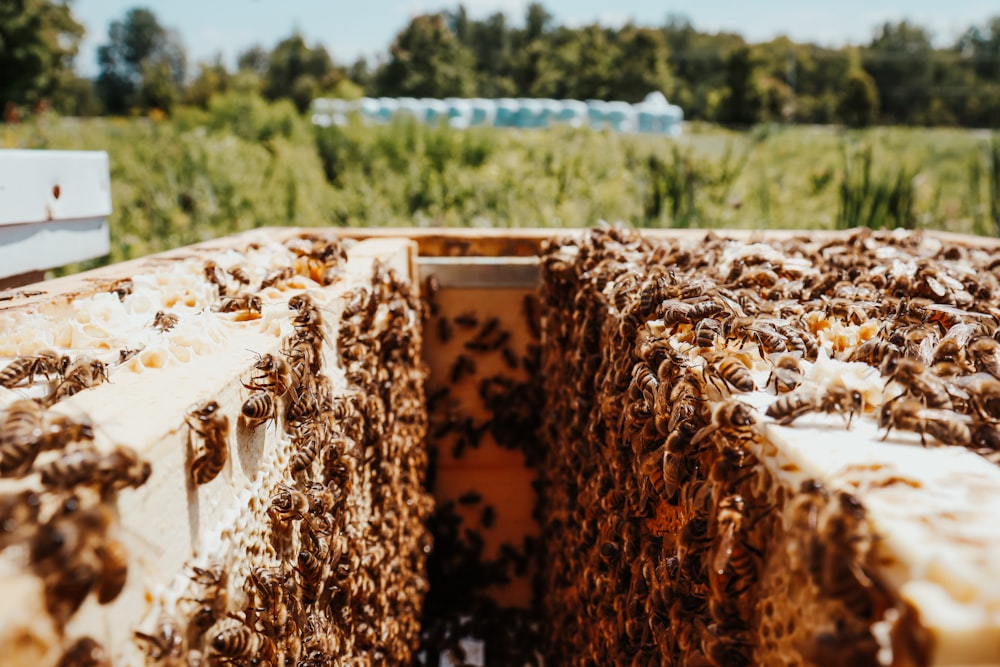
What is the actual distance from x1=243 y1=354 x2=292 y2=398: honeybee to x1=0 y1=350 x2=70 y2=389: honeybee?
0.45 meters

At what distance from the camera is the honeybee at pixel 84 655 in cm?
107

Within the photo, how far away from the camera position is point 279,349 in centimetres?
213

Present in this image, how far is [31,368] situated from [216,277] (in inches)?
45.1

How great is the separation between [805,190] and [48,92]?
75031 millimetres

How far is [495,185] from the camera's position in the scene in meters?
8.27

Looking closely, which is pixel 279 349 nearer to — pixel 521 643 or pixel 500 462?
pixel 500 462

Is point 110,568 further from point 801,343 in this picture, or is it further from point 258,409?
point 801,343

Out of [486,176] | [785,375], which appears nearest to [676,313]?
[785,375]

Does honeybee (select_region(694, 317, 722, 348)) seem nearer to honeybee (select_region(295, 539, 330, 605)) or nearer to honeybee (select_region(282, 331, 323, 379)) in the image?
honeybee (select_region(282, 331, 323, 379))

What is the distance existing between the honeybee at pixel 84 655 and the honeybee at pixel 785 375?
4.68 ft

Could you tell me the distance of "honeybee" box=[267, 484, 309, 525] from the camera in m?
1.99

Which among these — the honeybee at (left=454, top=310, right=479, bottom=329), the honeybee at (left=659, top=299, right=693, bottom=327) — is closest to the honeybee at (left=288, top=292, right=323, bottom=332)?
the honeybee at (left=659, top=299, right=693, bottom=327)

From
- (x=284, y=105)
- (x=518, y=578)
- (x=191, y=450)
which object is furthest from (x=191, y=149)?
(x=191, y=450)

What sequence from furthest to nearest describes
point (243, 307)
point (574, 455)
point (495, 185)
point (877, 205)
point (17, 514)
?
point (495, 185) < point (877, 205) < point (574, 455) < point (243, 307) < point (17, 514)
